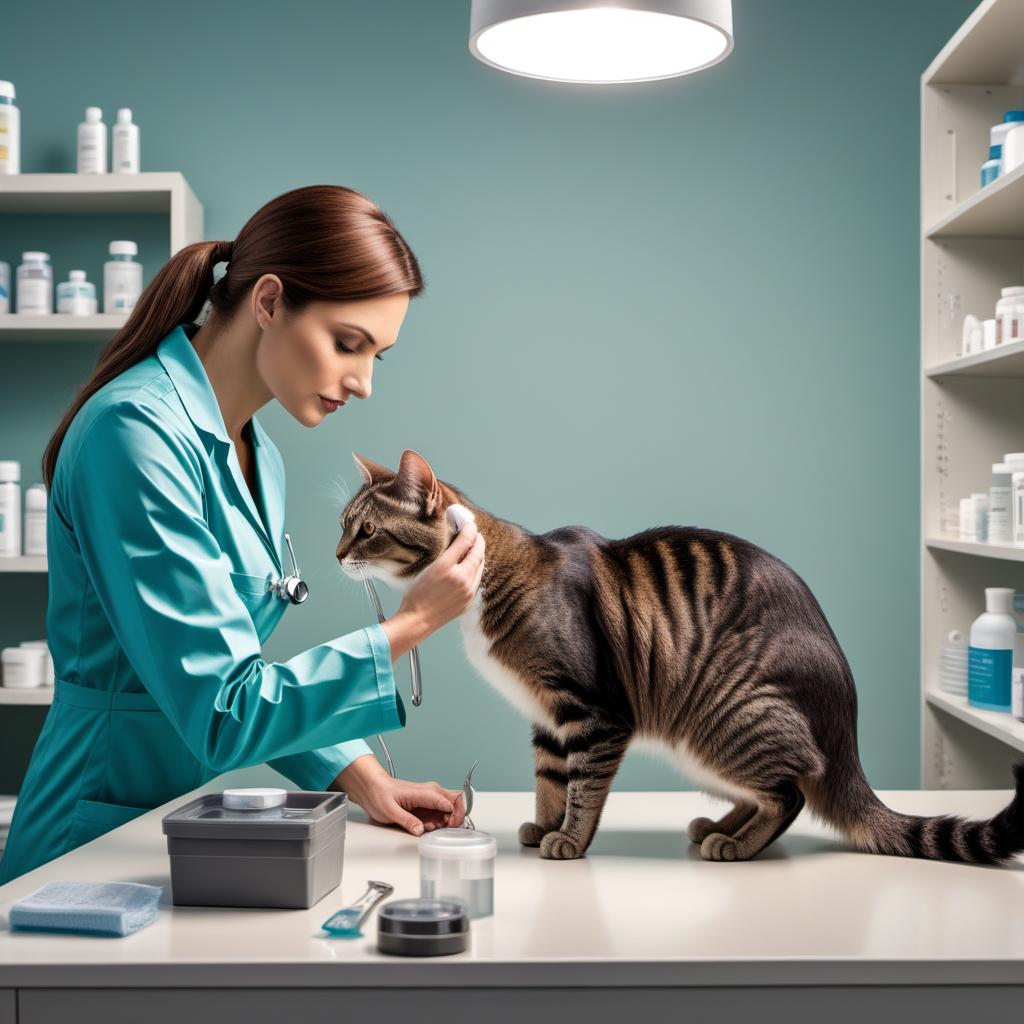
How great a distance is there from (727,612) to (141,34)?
2409mm

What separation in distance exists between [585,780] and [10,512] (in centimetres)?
188

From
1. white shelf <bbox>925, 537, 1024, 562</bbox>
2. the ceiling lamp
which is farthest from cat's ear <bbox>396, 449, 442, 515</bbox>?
white shelf <bbox>925, 537, 1024, 562</bbox>

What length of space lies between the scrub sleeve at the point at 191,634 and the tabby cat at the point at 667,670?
0.22m

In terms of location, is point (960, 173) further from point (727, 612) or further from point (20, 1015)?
point (20, 1015)

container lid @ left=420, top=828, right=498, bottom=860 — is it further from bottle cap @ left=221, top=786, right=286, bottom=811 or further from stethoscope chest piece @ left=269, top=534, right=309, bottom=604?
stethoscope chest piece @ left=269, top=534, right=309, bottom=604

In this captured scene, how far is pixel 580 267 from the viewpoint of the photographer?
280 cm

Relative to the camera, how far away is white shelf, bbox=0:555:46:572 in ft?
8.04

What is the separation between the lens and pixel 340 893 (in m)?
1.03

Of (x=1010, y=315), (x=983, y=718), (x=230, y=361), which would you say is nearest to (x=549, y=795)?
(x=230, y=361)

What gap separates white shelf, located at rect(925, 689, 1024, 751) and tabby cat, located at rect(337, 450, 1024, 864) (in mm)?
737

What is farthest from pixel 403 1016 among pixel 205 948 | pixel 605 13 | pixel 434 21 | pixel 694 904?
pixel 434 21

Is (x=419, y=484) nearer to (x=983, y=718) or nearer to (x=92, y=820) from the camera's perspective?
(x=92, y=820)

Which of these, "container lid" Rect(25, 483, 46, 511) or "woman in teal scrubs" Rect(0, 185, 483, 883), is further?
"container lid" Rect(25, 483, 46, 511)

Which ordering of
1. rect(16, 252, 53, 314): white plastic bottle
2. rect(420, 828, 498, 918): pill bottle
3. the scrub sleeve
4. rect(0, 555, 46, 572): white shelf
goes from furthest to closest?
rect(16, 252, 53, 314): white plastic bottle < rect(0, 555, 46, 572): white shelf < the scrub sleeve < rect(420, 828, 498, 918): pill bottle
